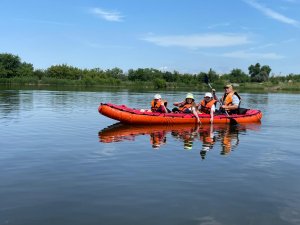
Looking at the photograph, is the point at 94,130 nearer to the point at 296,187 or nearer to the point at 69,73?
the point at 296,187

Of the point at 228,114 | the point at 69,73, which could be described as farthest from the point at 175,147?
the point at 69,73

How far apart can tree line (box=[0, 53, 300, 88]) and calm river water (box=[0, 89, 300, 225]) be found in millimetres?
59253

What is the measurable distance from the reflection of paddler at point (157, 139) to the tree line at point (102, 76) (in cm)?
5830

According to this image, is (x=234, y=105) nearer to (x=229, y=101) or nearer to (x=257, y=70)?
(x=229, y=101)

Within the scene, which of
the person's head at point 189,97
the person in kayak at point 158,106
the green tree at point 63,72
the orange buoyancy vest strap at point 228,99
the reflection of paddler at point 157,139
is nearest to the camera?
the reflection of paddler at point 157,139

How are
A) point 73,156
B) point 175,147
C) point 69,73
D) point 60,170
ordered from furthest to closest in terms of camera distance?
1. point 69,73
2. point 175,147
3. point 73,156
4. point 60,170

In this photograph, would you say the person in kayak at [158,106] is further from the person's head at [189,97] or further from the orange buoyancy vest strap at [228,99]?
the orange buoyancy vest strap at [228,99]

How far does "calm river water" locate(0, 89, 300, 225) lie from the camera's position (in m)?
5.62

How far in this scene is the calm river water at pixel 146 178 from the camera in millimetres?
5621

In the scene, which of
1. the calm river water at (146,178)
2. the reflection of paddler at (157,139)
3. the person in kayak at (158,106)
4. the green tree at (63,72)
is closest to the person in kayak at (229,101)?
the person in kayak at (158,106)

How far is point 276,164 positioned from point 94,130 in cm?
709

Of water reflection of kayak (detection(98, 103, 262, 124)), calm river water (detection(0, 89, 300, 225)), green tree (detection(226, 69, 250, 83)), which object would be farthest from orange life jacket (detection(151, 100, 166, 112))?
green tree (detection(226, 69, 250, 83))

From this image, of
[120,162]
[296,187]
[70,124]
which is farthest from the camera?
[70,124]

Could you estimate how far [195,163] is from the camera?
8.84 meters
